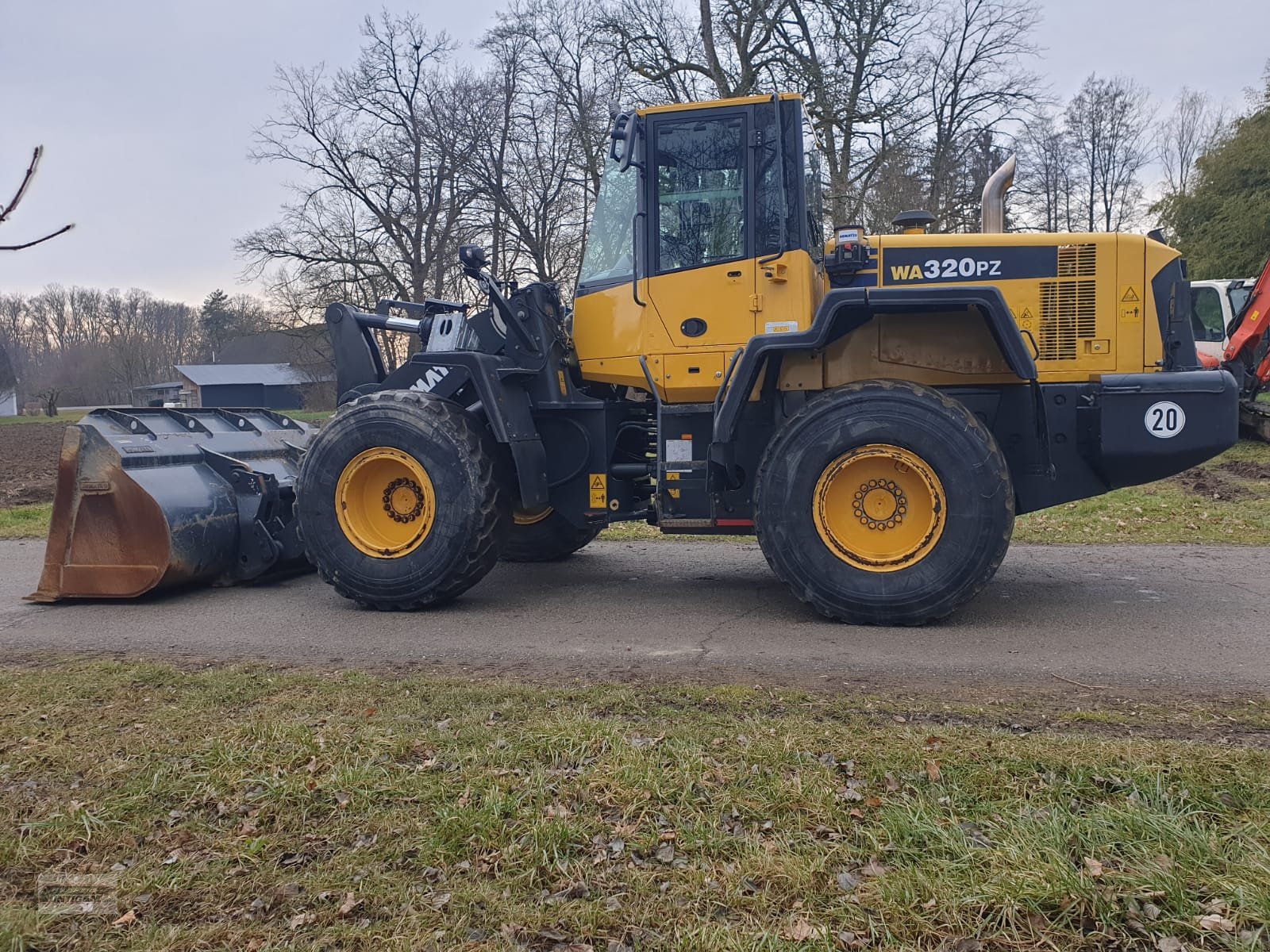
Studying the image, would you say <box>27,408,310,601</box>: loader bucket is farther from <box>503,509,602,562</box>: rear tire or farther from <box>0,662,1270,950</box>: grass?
<box>0,662,1270,950</box>: grass

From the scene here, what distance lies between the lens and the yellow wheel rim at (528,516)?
7.13 m

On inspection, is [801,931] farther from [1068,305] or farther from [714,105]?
[714,105]

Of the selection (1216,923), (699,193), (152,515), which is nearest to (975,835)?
(1216,923)

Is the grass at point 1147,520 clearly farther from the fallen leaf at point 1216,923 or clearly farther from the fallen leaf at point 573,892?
the fallen leaf at point 1216,923

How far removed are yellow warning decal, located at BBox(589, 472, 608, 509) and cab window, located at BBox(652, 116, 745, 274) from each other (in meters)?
1.51

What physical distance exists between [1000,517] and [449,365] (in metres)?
3.77

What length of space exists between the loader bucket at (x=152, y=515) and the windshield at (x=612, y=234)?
119 inches

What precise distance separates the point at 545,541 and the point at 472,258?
2.66 metres

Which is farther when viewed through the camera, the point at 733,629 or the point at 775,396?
the point at 775,396

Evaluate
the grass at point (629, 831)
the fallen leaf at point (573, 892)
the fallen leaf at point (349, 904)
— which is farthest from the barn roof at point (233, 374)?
the fallen leaf at point (573, 892)

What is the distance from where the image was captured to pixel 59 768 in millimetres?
3500

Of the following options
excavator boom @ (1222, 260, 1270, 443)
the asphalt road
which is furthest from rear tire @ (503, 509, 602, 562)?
excavator boom @ (1222, 260, 1270, 443)

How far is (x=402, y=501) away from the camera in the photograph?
21.5ft

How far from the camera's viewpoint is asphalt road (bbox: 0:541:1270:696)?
4.66 m
